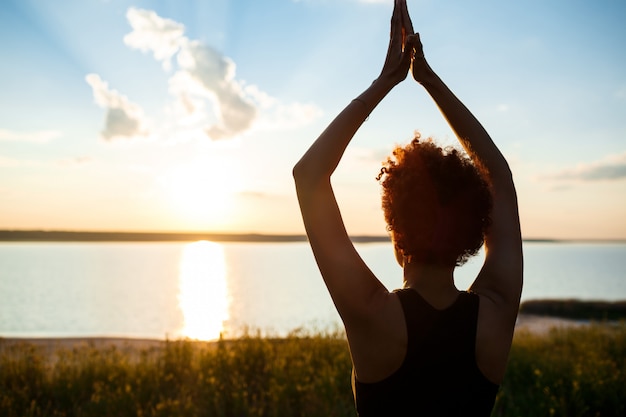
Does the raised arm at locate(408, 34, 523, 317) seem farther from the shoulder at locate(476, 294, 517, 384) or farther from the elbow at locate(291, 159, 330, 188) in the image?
the elbow at locate(291, 159, 330, 188)

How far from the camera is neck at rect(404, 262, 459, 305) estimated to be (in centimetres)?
177

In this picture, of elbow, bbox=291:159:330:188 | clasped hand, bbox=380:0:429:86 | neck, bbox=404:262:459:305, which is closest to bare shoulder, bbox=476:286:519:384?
neck, bbox=404:262:459:305

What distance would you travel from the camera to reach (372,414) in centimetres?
172

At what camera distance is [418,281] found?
180 centimetres

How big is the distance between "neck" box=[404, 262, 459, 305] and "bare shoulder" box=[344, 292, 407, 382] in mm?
123

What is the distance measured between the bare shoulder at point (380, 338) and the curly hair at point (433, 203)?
0.23 m

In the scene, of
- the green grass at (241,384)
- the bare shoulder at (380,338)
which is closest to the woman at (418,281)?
the bare shoulder at (380,338)

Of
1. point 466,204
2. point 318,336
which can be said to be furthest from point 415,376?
point 318,336

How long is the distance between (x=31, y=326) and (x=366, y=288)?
2831 centimetres

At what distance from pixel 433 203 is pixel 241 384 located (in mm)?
6443

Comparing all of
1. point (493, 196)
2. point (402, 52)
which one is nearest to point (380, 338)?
point (493, 196)

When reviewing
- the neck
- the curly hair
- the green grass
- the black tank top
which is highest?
the curly hair

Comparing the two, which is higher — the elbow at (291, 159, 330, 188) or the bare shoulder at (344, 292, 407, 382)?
the elbow at (291, 159, 330, 188)

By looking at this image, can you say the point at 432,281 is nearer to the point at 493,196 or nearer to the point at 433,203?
the point at 433,203
